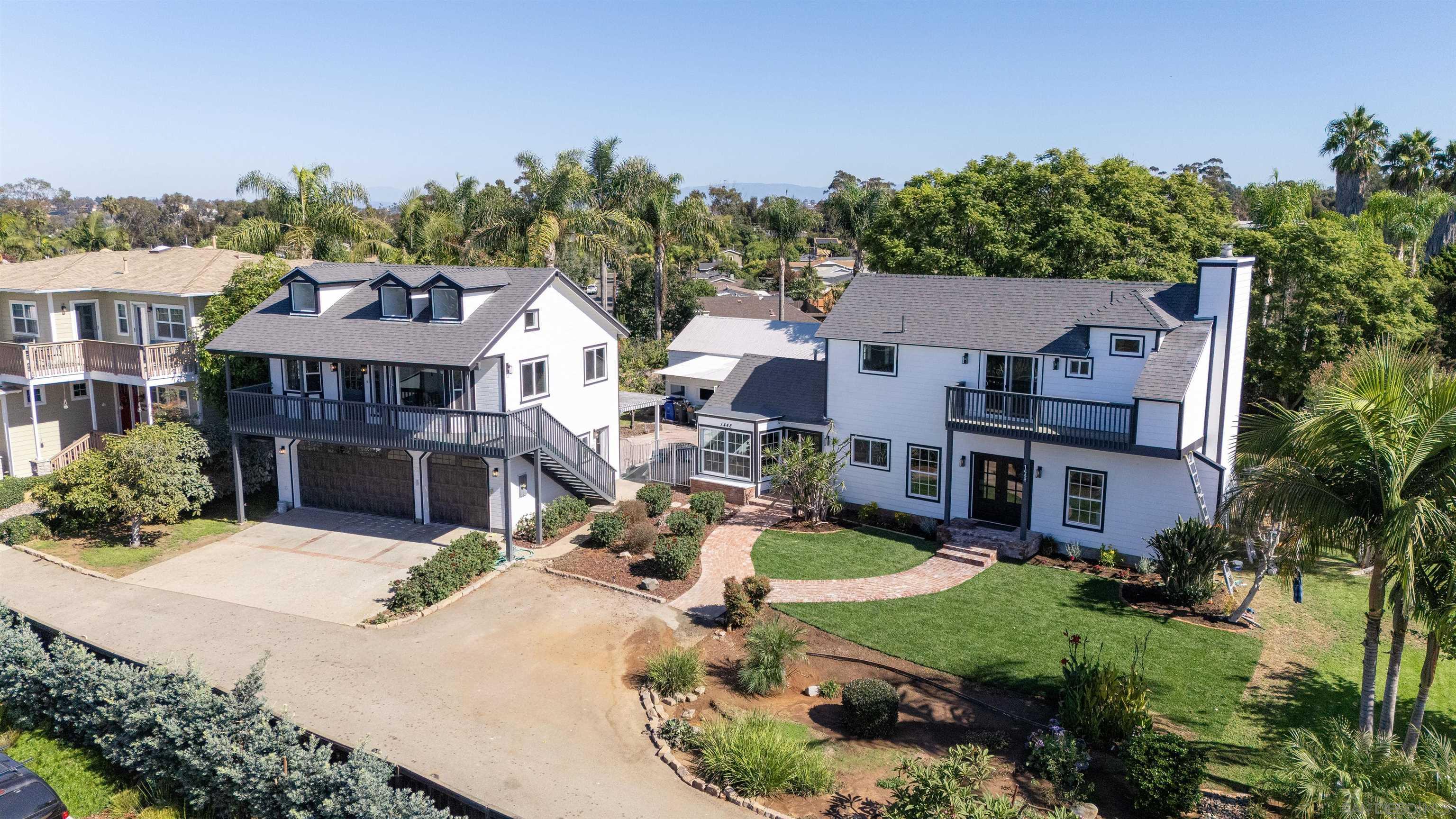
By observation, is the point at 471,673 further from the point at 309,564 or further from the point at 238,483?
the point at 238,483

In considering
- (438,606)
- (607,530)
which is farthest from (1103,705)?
(438,606)

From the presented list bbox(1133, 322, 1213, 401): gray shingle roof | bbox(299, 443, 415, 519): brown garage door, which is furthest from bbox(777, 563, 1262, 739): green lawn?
bbox(299, 443, 415, 519): brown garage door

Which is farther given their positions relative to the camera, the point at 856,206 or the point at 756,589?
the point at 856,206

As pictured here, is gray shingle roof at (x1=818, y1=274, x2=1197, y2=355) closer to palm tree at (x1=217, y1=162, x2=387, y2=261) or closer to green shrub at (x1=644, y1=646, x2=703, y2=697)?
green shrub at (x1=644, y1=646, x2=703, y2=697)

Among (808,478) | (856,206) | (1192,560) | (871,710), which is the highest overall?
(856,206)

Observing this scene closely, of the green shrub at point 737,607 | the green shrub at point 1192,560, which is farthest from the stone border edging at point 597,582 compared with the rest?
the green shrub at point 1192,560

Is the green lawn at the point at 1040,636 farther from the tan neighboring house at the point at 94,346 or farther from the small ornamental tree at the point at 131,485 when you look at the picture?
the tan neighboring house at the point at 94,346
